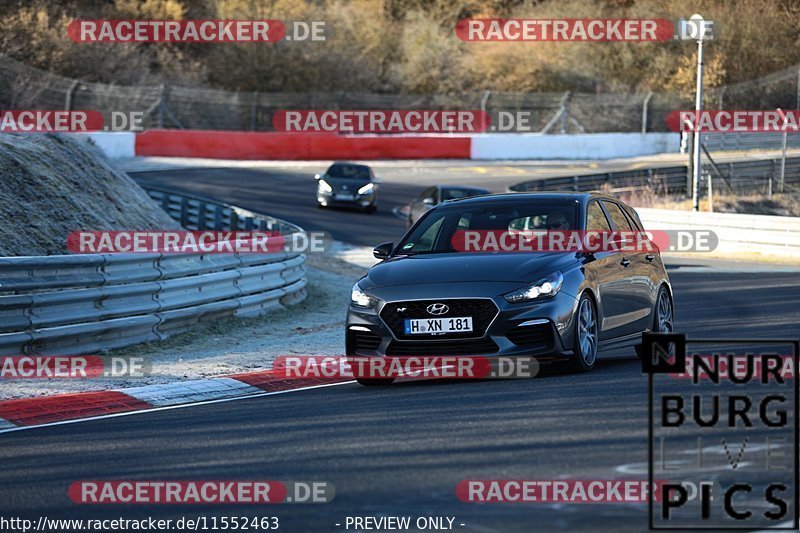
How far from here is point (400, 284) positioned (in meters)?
10.5

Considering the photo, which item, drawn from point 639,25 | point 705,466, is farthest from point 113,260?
point 639,25

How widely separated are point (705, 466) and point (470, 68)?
67278 millimetres

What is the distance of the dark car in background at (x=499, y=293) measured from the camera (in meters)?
10.2

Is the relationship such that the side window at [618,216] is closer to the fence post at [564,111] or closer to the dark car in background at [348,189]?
the dark car in background at [348,189]

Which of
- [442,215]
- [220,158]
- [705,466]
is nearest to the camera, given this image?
[705,466]

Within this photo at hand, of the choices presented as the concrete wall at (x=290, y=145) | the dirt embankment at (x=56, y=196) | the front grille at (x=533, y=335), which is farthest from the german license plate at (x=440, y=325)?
the concrete wall at (x=290, y=145)

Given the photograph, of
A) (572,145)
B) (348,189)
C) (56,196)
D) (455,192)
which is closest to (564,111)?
(572,145)

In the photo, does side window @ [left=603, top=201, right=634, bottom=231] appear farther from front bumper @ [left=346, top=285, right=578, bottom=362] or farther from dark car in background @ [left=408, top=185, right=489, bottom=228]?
dark car in background @ [left=408, top=185, right=489, bottom=228]

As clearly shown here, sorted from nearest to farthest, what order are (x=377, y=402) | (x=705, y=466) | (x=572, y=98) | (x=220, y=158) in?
(x=705, y=466) → (x=377, y=402) → (x=220, y=158) → (x=572, y=98)

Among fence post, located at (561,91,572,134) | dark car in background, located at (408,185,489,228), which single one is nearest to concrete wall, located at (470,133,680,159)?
fence post, located at (561,91,572,134)

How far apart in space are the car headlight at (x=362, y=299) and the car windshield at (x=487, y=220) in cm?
89

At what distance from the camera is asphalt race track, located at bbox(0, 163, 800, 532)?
6.41 meters

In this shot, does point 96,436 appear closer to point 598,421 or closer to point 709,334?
point 598,421

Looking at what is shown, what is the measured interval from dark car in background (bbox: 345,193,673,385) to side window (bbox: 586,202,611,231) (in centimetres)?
1
